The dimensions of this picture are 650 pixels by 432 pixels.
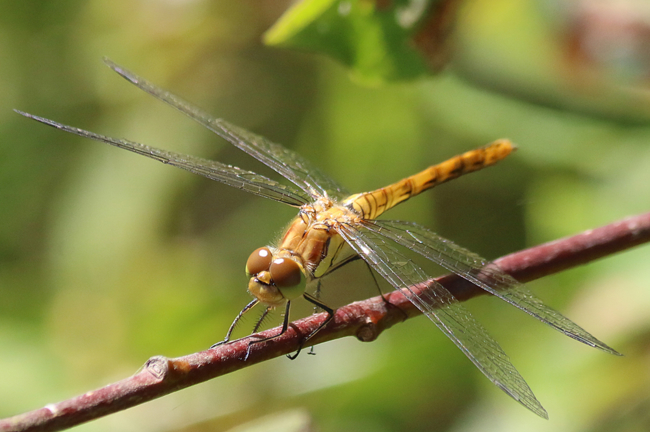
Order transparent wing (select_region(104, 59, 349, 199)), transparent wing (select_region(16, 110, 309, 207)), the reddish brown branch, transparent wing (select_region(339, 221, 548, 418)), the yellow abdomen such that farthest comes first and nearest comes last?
the yellow abdomen < transparent wing (select_region(104, 59, 349, 199)) < transparent wing (select_region(16, 110, 309, 207)) < transparent wing (select_region(339, 221, 548, 418)) < the reddish brown branch

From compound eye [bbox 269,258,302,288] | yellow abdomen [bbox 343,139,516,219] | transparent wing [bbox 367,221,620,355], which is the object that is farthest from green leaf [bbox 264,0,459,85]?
compound eye [bbox 269,258,302,288]

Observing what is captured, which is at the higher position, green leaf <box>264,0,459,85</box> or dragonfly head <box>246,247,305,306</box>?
green leaf <box>264,0,459,85</box>

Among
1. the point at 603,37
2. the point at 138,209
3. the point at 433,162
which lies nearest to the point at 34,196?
the point at 138,209

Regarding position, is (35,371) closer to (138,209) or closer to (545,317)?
(138,209)

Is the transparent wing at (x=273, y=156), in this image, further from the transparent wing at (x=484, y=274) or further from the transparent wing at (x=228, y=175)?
the transparent wing at (x=484, y=274)

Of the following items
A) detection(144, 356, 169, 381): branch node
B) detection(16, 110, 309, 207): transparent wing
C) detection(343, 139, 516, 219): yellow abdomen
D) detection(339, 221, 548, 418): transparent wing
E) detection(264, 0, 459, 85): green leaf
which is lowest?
detection(339, 221, 548, 418): transparent wing

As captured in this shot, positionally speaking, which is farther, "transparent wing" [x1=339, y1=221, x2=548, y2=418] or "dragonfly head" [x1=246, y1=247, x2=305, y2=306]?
"dragonfly head" [x1=246, y1=247, x2=305, y2=306]

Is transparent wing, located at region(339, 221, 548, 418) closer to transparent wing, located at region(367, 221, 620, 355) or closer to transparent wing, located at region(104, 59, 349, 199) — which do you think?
transparent wing, located at region(367, 221, 620, 355)
